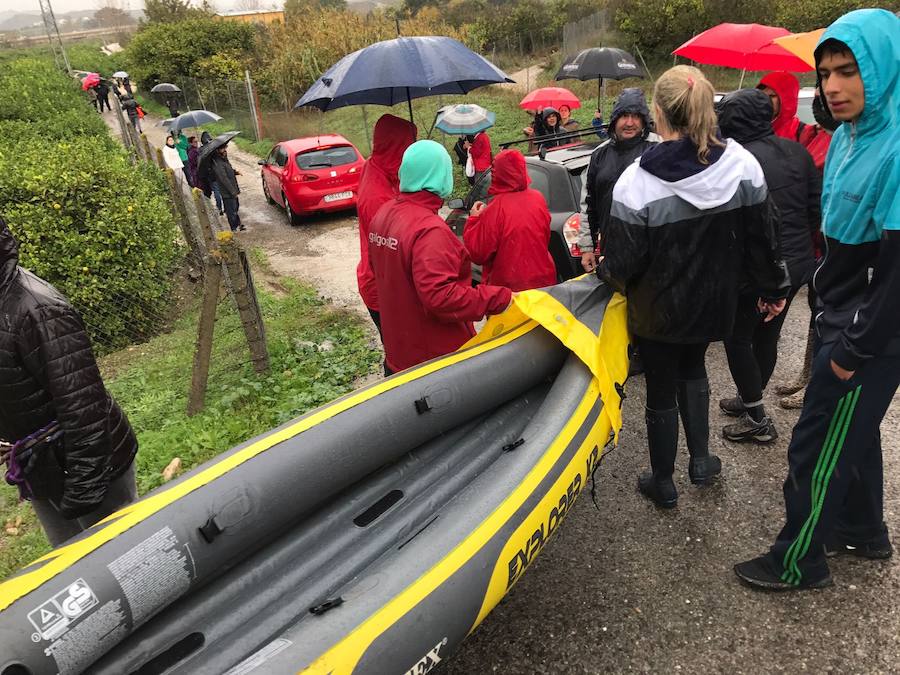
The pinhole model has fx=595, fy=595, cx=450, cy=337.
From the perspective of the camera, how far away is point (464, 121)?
31.7 ft

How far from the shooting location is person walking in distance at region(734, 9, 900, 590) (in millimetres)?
1979

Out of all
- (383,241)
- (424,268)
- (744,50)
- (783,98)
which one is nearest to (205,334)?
(383,241)

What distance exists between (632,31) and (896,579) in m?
22.5

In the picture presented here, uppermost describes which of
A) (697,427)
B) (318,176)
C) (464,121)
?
(464,121)

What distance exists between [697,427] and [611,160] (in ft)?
5.84

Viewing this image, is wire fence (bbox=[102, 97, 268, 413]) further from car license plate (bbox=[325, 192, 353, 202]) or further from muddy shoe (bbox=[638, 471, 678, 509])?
muddy shoe (bbox=[638, 471, 678, 509])

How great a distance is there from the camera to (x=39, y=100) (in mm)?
13430

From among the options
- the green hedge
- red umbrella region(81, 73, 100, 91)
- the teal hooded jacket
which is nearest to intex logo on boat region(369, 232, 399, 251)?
the teal hooded jacket

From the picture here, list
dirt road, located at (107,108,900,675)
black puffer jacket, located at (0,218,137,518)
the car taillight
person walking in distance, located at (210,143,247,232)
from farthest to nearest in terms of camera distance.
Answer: person walking in distance, located at (210,143,247,232) < the car taillight < dirt road, located at (107,108,900,675) < black puffer jacket, located at (0,218,137,518)

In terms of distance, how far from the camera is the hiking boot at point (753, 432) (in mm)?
3648

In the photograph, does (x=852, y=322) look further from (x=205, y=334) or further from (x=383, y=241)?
(x=205, y=334)

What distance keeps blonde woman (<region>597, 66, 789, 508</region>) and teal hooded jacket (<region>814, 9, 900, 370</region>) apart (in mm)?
433

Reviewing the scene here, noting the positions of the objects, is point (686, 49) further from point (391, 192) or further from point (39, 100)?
point (39, 100)

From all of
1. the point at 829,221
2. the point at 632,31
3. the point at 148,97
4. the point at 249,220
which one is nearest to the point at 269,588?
the point at 829,221
